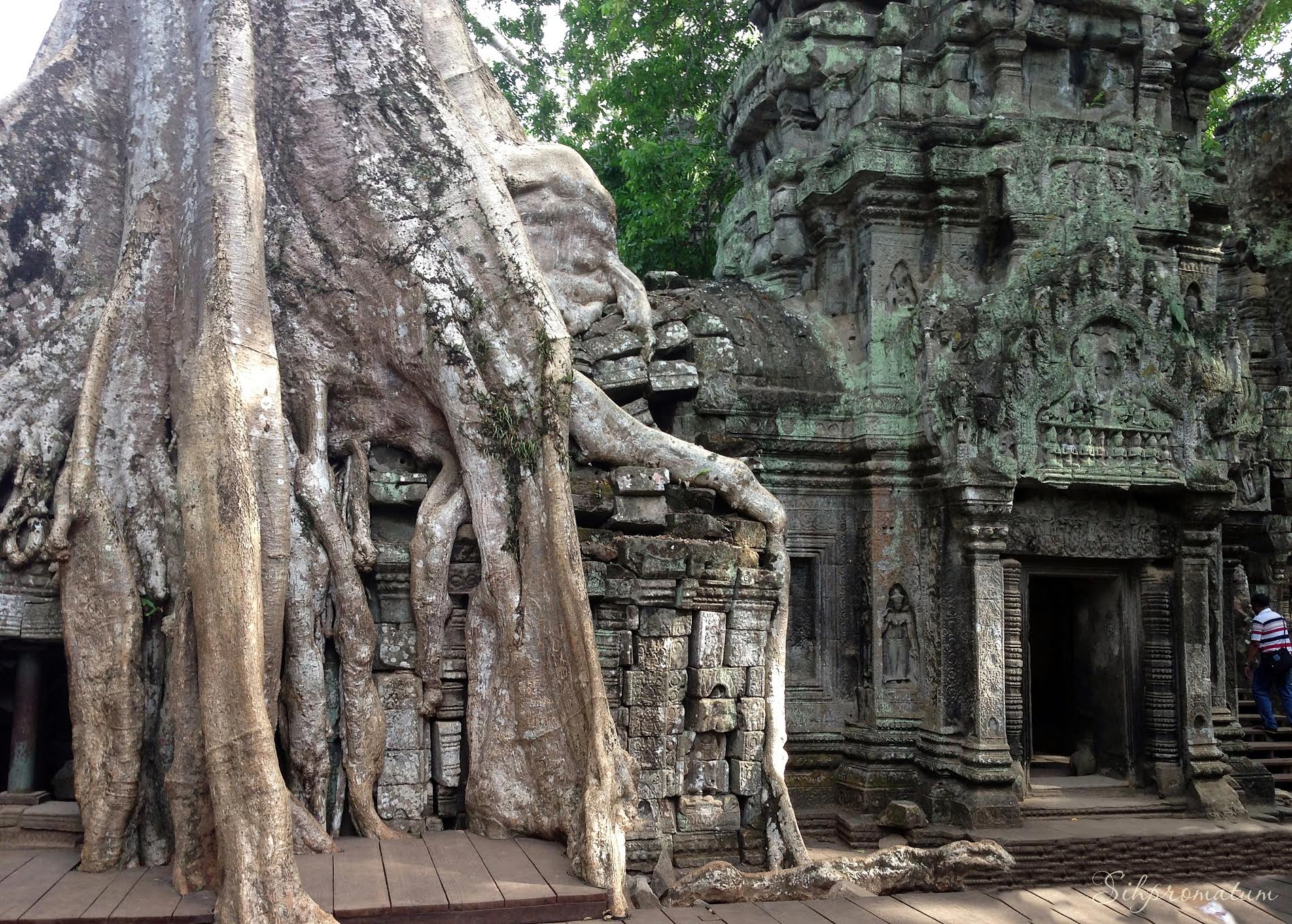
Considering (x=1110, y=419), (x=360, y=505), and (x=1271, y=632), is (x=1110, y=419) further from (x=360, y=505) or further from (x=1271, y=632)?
(x=360, y=505)

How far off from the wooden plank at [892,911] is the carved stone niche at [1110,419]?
3.69m

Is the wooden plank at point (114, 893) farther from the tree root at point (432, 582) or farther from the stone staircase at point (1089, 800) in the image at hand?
the stone staircase at point (1089, 800)

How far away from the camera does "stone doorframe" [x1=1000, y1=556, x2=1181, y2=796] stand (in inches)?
286

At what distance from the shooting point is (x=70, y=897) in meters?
3.42

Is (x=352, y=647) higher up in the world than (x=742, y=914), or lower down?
higher up

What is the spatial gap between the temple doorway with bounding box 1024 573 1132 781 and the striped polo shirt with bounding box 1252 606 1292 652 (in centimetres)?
125

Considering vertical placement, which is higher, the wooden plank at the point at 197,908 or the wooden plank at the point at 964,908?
the wooden plank at the point at 197,908

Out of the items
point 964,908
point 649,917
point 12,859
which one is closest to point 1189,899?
point 964,908

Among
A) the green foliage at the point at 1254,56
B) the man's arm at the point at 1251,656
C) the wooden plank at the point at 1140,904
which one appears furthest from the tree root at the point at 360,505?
the green foliage at the point at 1254,56

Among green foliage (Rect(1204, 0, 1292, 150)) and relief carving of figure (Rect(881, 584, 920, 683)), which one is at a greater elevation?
green foliage (Rect(1204, 0, 1292, 150))

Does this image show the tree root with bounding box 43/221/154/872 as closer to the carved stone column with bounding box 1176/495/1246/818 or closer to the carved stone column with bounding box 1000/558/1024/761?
the carved stone column with bounding box 1000/558/1024/761

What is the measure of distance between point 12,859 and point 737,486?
3198 millimetres

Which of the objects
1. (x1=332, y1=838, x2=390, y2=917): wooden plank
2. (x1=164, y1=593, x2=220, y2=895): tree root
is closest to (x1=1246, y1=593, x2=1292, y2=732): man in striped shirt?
(x1=332, y1=838, x2=390, y2=917): wooden plank

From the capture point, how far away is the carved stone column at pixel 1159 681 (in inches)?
292
